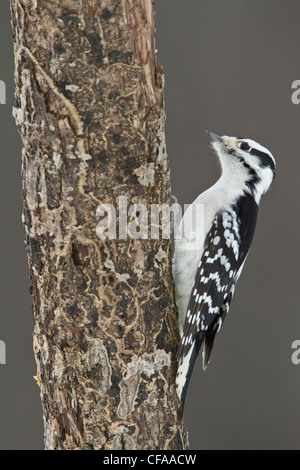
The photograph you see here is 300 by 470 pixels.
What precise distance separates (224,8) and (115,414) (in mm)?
2691

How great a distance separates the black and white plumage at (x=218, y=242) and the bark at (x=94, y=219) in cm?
22

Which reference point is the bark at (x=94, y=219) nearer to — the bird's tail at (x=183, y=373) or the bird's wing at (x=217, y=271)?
the bird's tail at (x=183, y=373)

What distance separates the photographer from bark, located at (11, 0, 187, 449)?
167 centimetres

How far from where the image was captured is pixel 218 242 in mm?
2391

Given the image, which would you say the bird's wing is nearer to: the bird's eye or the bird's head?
the bird's head

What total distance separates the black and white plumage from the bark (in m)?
0.22

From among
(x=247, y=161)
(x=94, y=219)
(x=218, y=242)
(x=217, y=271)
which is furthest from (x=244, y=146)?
A: (x=94, y=219)

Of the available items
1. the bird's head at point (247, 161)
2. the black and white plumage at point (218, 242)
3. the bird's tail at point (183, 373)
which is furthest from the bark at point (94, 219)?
the bird's head at point (247, 161)

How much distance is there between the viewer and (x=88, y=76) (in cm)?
168

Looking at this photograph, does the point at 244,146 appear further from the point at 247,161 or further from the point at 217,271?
the point at 217,271

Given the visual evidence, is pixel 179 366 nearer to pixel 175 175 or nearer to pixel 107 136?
pixel 107 136

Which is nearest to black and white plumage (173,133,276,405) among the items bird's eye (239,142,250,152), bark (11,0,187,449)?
bird's eye (239,142,250,152)
